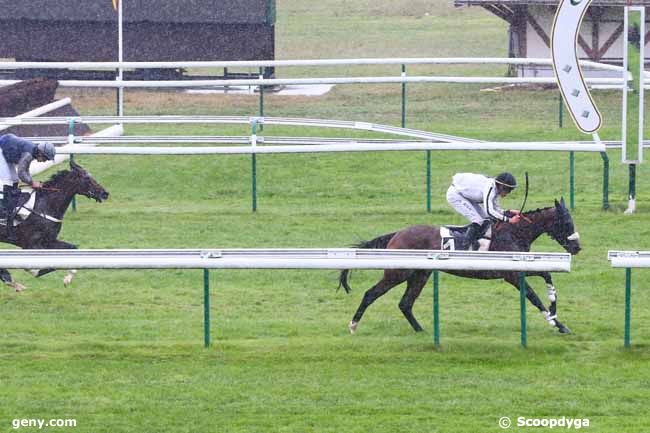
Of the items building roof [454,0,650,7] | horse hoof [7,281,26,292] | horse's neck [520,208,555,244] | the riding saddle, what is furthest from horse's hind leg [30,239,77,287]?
building roof [454,0,650,7]

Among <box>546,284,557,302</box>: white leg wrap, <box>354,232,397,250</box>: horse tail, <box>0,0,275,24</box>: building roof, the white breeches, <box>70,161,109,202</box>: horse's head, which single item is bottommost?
<box>546,284,557,302</box>: white leg wrap

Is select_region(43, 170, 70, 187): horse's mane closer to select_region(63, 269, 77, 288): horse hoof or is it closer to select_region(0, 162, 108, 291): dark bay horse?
select_region(0, 162, 108, 291): dark bay horse

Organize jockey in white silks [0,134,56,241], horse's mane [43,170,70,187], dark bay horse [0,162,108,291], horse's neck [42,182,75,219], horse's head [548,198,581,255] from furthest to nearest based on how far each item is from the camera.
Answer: horse's mane [43,170,70,187], horse's neck [42,182,75,219], dark bay horse [0,162,108,291], jockey in white silks [0,134,56,241], horse's head [548,198,581,255]

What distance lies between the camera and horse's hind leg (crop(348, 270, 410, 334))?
999 cm

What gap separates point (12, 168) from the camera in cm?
1165

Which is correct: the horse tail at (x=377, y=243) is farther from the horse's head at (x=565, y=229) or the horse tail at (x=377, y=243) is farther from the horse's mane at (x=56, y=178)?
the horse's mane at (x=56, y=178)

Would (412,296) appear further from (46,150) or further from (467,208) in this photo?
(46,150)

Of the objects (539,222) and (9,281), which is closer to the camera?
(539,222)

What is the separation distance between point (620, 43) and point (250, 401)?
15268 millimetres

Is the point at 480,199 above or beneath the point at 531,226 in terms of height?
above

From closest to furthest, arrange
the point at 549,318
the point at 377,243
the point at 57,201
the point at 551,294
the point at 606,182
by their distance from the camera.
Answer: the point at 549,318 < the point at 551,294 < the point at 377,243 < the point at 57,201 < the point at 606,182

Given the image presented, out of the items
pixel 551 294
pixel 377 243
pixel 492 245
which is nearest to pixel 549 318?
pixel 551 294

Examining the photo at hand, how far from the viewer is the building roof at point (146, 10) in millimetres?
22797

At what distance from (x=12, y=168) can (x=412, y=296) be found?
372 centimetres
